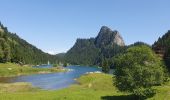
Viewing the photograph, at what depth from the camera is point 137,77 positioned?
6788 centimetres

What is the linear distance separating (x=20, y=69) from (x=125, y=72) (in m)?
133

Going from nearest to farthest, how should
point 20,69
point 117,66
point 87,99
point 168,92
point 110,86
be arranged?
point 168,92 < point 87,99 < point 117,66 < point 110,86 < point 20,69

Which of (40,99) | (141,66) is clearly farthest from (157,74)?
(40,99)

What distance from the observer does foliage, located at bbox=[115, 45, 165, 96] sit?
67250 millimetres

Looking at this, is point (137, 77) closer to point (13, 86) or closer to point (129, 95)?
point (129, 95)

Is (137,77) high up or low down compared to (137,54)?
down

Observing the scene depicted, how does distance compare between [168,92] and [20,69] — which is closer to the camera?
[168,92]

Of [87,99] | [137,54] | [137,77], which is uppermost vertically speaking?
[137,54]

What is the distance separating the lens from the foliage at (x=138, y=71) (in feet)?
221

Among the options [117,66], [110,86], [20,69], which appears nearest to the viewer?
[117,66]

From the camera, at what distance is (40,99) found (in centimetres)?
6494

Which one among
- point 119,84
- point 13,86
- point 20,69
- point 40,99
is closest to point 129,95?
point 119,84

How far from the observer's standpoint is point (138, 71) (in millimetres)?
67312

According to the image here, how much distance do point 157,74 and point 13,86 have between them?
53786 mm
